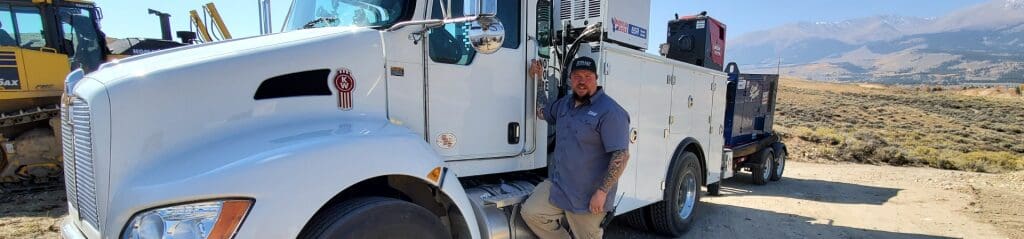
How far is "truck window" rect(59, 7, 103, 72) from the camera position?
8688 mm

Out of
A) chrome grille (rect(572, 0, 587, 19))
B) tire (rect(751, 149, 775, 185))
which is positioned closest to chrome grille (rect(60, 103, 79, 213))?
chrome grille (rect(572, 0, 587, 19))

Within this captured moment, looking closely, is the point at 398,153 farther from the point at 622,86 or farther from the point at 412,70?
the point at 622,86

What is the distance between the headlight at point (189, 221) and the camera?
2090 millimetres

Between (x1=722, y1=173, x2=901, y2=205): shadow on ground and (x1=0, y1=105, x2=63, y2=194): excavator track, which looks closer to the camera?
(x1=0, y1=105, x2=63, y2=194): excavator track

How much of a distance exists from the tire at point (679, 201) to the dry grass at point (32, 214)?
6.28m

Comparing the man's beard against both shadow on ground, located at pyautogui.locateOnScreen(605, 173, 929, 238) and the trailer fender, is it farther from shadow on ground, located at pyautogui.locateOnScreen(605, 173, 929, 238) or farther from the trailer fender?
the trailer fender

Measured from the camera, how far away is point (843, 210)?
759 centimetres

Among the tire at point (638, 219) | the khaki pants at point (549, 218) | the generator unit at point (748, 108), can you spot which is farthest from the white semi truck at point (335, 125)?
the generator unit at point (748, 108)

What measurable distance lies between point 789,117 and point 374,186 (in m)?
29.0

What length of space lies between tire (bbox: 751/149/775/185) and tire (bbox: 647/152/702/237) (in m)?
4.40

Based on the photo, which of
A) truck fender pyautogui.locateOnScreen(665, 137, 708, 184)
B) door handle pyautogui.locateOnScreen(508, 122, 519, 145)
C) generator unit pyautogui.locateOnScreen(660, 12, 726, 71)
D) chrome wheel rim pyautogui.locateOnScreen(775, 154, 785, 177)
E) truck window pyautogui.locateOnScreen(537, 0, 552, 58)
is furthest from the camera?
chrome wheel rim pyautogui.locateOnScreen(775, 154, 785, 177)

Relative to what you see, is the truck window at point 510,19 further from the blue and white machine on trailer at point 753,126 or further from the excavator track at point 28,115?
the excavator track at point 28,115

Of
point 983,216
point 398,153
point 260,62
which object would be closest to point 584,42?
point 398,153

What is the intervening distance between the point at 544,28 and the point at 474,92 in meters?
0.99
